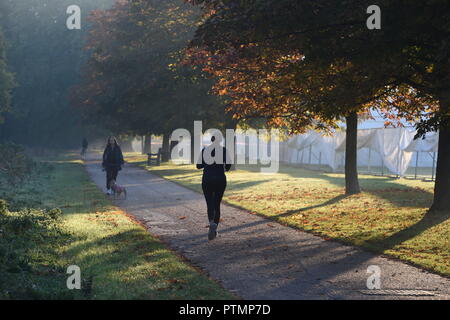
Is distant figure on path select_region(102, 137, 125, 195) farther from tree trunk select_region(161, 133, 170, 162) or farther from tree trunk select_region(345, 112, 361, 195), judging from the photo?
tree trunk select_region(161, 133, 170, 162)

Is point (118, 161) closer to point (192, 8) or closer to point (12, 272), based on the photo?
point (12, 272)

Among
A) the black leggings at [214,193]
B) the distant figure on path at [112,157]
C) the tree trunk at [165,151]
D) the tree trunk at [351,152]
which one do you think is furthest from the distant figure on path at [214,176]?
the tree trunk at [165,151]

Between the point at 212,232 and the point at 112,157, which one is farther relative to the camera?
the point at 112,157

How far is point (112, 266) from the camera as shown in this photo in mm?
8500

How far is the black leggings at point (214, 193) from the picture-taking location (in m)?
11.5

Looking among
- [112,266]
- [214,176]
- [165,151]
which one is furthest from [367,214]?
[165,151]

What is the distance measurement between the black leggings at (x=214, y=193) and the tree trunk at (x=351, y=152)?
1058 centimetres

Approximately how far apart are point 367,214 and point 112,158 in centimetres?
823

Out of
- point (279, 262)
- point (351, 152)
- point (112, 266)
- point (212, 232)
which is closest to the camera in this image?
point (112, 266)

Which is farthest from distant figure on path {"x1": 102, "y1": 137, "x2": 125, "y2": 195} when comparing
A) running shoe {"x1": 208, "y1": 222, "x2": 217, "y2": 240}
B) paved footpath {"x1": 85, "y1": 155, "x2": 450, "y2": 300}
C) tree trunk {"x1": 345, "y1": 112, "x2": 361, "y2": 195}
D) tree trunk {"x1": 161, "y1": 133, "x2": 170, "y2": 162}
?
tree trunk {"x1": 161, "y1": 133, "x2": 170, "y2": 162}

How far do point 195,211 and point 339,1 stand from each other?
734 centimetres

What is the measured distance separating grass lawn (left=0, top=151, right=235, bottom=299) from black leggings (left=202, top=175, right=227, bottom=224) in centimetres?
123

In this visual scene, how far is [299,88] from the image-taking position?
1527 cm

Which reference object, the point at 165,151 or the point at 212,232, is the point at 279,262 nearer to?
the point at 212,232
